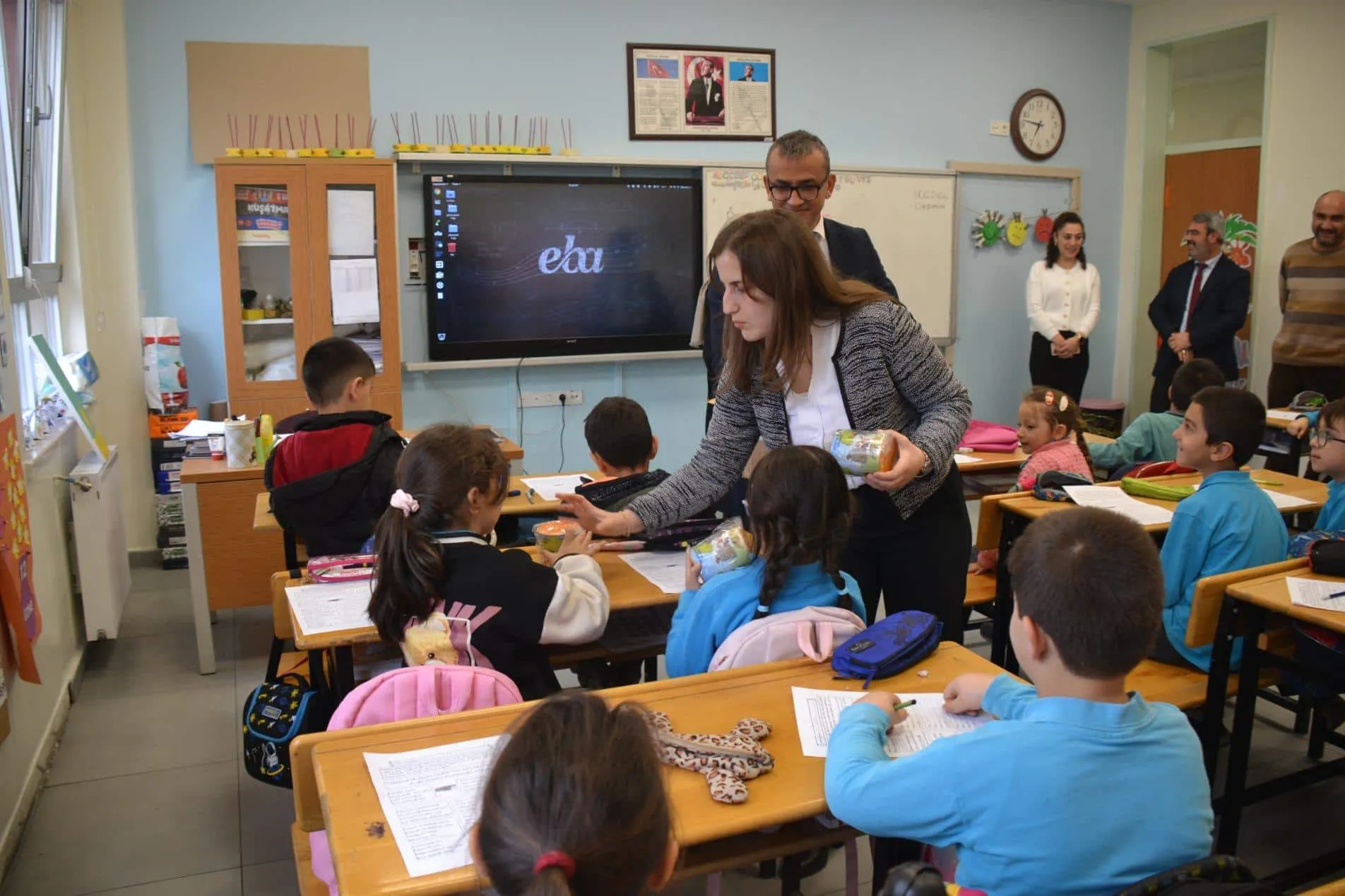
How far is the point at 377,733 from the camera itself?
147cm

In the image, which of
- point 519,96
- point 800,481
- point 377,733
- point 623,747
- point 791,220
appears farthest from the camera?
point 519,96

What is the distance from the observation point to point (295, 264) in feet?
15.6

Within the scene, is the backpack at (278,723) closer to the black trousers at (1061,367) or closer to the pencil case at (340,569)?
the pencil case at (340,569)

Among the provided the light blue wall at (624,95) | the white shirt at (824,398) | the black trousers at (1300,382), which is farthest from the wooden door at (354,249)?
the black trousers at (1300,382)

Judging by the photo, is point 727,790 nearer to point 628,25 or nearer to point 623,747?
point 623,747

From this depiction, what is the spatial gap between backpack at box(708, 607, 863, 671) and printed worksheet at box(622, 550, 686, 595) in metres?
0.41

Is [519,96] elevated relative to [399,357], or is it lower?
elevated

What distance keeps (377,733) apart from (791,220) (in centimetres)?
109

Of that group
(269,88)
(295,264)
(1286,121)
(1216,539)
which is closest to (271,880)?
(1216,539)

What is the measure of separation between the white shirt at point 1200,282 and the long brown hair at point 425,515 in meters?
5.13

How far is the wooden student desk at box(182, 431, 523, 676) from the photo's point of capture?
3.50 metres

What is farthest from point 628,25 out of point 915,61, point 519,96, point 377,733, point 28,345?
point 377,733

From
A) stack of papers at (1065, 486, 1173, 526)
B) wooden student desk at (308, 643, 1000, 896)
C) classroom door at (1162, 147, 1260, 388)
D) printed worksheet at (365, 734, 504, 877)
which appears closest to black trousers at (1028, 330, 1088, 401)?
classroom door at (1162, 147, 1260, 388)

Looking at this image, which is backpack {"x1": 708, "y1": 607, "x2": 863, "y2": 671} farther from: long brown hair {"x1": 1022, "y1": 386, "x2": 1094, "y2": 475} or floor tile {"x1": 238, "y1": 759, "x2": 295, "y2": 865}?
long brown hair {"x1": 1022, "y1": 386, "x2": 1094, "y2": 475}
